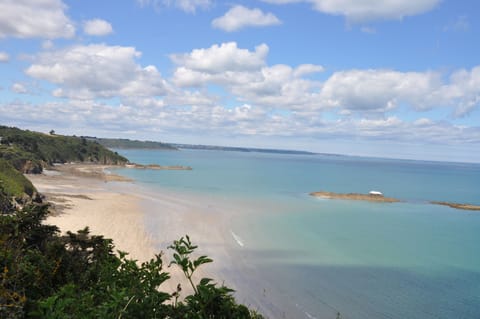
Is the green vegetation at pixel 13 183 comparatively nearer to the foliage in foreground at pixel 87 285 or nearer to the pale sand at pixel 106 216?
the pale sand at pixel 106 216

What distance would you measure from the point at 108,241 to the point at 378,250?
32416 millimetres

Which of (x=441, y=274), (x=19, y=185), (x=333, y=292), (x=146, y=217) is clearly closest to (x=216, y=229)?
(x=146, y=217)

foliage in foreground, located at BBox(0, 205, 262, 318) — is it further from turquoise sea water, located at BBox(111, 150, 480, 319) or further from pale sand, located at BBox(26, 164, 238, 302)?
turquoise sea water, located at BBox(111, 150, 480, 319)

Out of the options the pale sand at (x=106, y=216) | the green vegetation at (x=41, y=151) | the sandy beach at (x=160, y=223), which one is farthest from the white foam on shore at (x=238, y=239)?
the green vegetation at (x=41, y=151)

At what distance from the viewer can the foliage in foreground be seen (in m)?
4.52

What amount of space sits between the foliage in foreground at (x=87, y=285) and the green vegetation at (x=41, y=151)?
267 feet

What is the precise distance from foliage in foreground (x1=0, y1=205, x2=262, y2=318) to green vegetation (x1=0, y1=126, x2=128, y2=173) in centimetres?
8144

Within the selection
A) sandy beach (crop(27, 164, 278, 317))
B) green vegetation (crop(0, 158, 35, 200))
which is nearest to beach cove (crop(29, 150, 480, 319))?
sandy beach (crop(27, 164, 278, 317))

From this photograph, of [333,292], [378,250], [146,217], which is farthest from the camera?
[146,217]

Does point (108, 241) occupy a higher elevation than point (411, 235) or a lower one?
higher

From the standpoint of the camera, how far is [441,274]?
30875 mm

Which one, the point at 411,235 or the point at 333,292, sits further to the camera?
the point at 411,235

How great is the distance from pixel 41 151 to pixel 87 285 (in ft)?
394

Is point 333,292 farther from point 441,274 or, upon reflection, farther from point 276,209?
point 276,209
